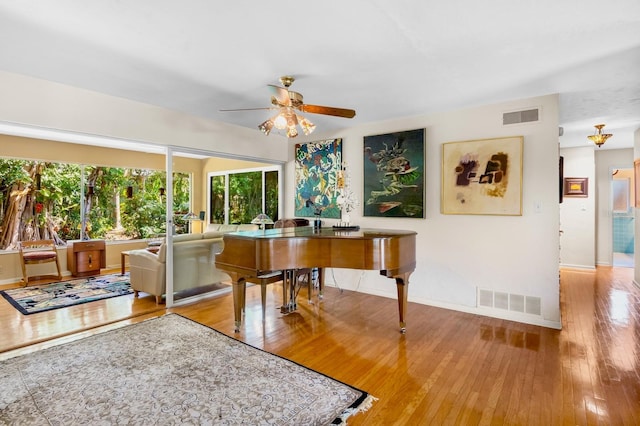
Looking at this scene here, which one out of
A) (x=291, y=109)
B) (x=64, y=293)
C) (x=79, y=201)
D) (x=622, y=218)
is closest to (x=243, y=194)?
(x=79, y=201)

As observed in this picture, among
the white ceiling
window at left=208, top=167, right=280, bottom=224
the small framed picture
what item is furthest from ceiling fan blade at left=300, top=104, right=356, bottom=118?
the small framed picture

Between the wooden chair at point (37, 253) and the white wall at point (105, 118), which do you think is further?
the wooden chair at point (37, 253)

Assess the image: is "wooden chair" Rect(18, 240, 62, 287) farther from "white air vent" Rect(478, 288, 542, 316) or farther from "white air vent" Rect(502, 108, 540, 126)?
"white air vent" Rect(502, 108, 540, 126)

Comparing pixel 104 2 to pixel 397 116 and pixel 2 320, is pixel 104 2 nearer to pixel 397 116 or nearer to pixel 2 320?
pixel 397 116

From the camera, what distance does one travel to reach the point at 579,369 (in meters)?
2.54

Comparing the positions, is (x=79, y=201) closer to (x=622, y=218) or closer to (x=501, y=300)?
(x=501, y=300)

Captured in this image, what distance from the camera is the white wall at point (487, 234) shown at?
348 cm

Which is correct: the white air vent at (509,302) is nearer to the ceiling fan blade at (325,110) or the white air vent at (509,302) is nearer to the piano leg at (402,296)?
the piano leg at (402,296)

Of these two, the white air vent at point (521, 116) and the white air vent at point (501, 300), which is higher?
the white air vent at point (521, 116)

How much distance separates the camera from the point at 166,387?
7.41 ft

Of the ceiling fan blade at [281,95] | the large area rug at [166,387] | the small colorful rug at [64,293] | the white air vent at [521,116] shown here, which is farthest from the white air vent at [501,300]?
the small colorful rug at [64,293]

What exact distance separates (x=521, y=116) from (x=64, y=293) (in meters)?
6.54

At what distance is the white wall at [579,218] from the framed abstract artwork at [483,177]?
402 centimetres

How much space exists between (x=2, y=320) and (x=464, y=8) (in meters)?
5.38
